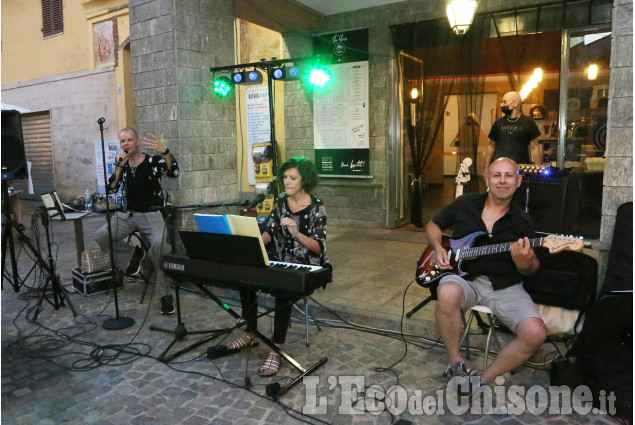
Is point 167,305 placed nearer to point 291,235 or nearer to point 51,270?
point 51,270

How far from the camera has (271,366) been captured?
336 cm

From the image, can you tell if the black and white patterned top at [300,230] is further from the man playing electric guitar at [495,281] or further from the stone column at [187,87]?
the stone column at [187,87]

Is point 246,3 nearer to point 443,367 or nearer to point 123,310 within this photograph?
point 123,310

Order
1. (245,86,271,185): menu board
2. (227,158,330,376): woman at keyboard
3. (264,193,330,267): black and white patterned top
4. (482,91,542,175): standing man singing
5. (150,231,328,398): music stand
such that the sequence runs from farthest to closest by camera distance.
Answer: (245,86,271,185): menu board → (482,91,542,175): standing man singing → (264,193,330,267): black and white patterned top → (227,158,330,376): woman at keyboard → (150,231,328,398): music stand

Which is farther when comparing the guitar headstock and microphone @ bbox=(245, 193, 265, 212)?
microphone @ bbox=(245, 193, 265, 212)

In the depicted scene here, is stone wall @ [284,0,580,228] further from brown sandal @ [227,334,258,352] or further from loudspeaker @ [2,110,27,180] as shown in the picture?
loudspeaker @ [2,110,27,180]

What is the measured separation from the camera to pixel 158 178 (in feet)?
17.4

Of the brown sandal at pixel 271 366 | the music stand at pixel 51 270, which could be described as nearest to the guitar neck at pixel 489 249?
the brown sandal at pixel 271 366

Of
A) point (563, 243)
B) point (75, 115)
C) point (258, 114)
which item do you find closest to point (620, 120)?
point (563, 243)

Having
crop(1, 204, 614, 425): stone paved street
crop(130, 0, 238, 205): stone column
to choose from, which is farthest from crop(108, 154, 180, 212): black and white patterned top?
crop(1, 204, 614, 425): stone paved street

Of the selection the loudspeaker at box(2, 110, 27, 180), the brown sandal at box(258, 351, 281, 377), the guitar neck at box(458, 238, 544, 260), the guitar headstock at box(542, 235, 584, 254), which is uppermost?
the loudspeaker at box(2, 110, 27, 180)

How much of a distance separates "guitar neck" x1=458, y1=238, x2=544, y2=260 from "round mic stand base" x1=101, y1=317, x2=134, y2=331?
2955 mm

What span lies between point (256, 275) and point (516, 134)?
4008 mm

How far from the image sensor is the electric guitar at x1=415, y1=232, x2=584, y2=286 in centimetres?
278
